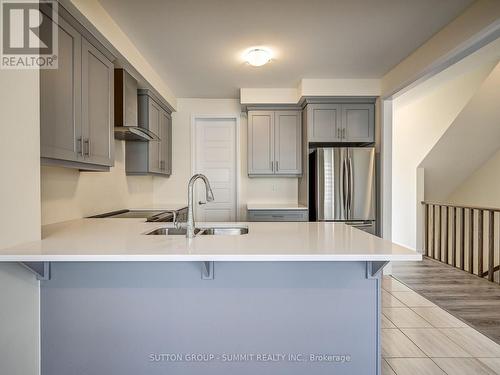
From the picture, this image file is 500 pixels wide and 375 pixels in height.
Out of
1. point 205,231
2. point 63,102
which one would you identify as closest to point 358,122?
point 205,231

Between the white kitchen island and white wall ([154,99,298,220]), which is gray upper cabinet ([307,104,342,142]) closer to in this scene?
white wall ([154,99,298,220])

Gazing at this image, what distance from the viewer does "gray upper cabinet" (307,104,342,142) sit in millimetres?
4000

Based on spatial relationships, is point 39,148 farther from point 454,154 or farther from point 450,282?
point 454,154

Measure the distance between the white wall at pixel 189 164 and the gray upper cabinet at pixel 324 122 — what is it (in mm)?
1065

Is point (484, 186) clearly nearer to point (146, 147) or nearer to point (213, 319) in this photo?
point (146, 147)

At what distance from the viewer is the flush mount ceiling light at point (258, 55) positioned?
10.0 feet

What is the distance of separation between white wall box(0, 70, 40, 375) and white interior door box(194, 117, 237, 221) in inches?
130

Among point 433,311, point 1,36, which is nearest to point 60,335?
point 1,36

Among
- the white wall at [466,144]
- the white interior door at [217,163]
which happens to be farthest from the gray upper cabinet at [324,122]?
the white wall at [466,144]

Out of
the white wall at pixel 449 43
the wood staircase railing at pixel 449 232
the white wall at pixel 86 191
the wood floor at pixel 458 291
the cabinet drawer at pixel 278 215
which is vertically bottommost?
the wood floor at pixel 458 291

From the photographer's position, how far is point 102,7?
7.67ft

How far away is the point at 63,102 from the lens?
71.7 inches

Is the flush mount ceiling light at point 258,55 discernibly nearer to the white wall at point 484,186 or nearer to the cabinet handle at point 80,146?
the cabinet handle at point 80,146

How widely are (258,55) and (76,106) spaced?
179cm
